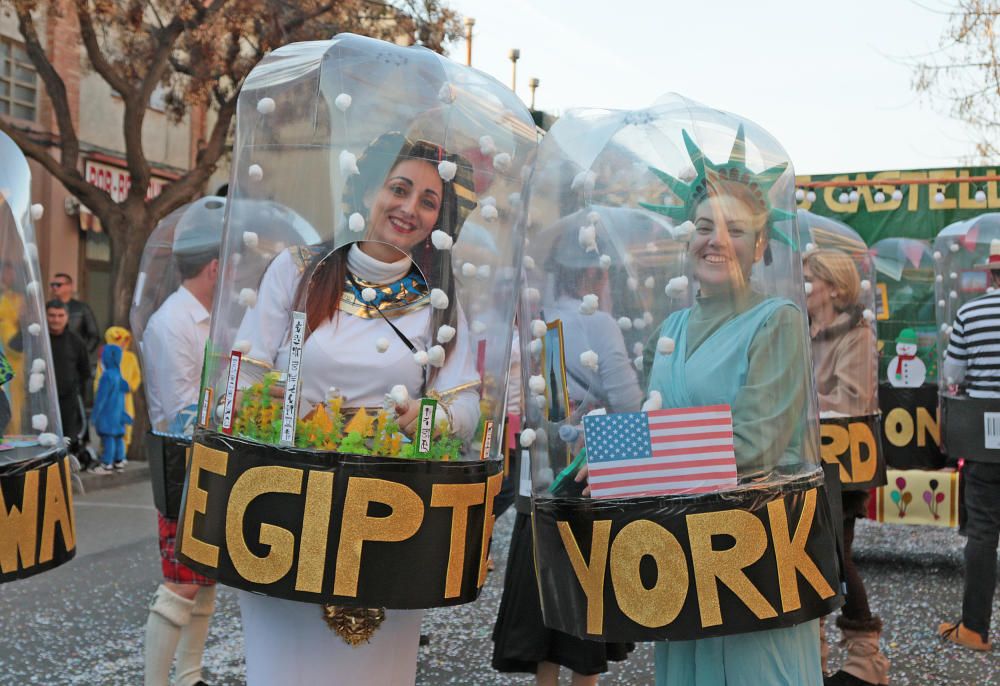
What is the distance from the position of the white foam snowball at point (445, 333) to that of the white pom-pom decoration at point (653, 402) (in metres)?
0.55

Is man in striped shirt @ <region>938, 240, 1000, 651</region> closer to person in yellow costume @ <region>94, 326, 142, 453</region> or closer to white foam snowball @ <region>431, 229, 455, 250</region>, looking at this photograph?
white foam snowball @ <region>431, 229, 455, 250</region>

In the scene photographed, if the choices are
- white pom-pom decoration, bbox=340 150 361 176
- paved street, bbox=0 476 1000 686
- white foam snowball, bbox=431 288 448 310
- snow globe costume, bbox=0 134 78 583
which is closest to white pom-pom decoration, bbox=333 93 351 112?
white pom-pom decoration, bbox=340 150 361 176

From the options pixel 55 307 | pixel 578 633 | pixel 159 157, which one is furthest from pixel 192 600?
pixel 159 157

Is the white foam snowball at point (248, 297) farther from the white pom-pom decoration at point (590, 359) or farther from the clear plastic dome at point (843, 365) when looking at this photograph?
the clear plastic dome at point (843, 365)

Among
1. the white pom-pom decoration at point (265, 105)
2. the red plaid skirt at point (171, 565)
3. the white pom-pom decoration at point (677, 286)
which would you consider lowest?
the red plaid skirt at point (171, 565)

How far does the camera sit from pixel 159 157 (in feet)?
63.2

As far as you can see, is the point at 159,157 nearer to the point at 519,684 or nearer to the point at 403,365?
the point at 519,684

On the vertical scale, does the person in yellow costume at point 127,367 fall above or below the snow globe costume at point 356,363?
below

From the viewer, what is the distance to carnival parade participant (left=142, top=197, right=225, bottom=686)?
4.16 meters

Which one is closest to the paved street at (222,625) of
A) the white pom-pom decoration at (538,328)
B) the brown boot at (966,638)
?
the brown boot at (966,638)

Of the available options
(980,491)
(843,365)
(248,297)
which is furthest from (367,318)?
(980,491)

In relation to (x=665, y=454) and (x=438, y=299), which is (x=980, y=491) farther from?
(x=438, y=299)

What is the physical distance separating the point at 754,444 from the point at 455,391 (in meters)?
0.78

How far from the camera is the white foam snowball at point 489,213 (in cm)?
290
